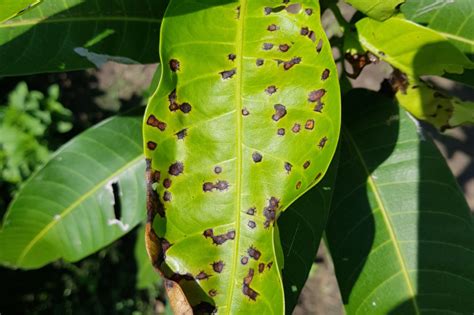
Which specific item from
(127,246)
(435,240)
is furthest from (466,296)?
(127,246)

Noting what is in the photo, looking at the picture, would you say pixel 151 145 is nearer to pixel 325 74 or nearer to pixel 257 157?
pixel 257 157

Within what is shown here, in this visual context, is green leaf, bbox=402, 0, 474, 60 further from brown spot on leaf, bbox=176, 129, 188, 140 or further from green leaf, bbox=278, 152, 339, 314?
brown spot on leaf, bbox=176, 129, 188, 140

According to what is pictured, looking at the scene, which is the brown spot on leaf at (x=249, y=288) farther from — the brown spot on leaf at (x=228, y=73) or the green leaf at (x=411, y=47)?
the green leaf at (x=411, y=47)

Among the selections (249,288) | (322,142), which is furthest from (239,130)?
(249,288)

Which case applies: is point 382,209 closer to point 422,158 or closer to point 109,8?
point 422,158

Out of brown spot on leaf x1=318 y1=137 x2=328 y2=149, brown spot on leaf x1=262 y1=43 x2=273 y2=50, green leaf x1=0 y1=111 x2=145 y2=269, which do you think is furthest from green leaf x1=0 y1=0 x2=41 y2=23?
green leaf x1=0 y1=111 x2=145 y2=269
